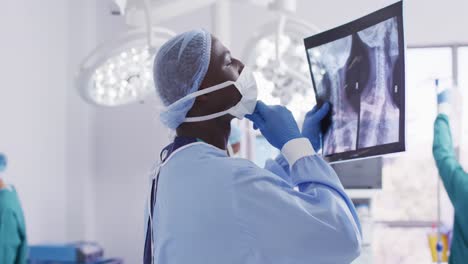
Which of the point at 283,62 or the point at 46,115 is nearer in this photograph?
the point at 283,62

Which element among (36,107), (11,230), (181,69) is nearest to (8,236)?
(11,230)

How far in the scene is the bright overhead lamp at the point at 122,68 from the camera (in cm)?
163

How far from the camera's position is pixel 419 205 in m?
3.73

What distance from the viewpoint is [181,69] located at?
4.34 ft

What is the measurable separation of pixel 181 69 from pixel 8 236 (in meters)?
1.73

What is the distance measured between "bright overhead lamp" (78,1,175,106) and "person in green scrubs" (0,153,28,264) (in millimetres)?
1121

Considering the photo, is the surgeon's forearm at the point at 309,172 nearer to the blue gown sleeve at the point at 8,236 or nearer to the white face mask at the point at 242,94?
the white face mask at the point at 242,94

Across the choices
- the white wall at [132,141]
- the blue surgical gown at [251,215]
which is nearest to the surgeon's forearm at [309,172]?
the blue surgical gown at [251,215]

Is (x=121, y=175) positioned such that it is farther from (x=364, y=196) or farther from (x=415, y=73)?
(x=415, y=73)

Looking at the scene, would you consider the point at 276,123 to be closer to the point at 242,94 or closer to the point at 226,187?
the point at 242,94

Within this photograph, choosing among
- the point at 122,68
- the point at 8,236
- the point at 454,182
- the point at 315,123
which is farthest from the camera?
the point at 8,236

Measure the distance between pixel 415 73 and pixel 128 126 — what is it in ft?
6.41

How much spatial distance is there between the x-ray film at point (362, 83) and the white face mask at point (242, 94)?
0.88 ft

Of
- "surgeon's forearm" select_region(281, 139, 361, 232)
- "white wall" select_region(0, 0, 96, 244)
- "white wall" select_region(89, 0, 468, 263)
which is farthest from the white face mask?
"white wall" select_region(89, 0, 468, 263)
